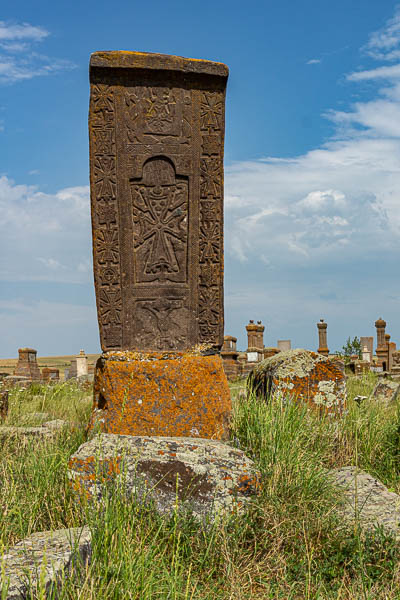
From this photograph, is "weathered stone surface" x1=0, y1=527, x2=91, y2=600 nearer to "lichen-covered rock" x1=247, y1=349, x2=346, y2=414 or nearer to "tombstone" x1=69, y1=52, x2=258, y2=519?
"tombstone" x1=69, y1=52, x2=258, y2=519

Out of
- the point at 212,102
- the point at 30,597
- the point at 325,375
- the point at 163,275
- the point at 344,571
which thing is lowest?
the point at 344,571

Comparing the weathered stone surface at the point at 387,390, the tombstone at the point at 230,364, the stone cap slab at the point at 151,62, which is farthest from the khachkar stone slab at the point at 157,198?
the tombstone at the point at 230,364

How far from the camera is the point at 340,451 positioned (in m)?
4.95

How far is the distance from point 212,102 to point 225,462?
3.36m

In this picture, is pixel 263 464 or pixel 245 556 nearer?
pixel 245 556

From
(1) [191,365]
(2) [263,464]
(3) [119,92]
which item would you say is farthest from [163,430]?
(3) [119,92]

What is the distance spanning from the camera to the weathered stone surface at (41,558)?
238 cm

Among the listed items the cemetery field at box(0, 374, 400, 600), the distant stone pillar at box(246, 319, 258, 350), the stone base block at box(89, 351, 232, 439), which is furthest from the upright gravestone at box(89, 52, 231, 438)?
the distant stone pillar at box(246, 319, 258, 350)

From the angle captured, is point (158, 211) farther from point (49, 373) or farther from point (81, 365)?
point (81, 365)

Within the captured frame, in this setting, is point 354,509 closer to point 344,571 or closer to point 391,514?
point 391,514

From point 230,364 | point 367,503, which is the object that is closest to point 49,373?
point 230,364

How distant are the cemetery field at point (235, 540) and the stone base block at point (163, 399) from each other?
651 mm

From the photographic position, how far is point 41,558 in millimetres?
2584

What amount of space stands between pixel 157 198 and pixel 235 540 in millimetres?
3204
